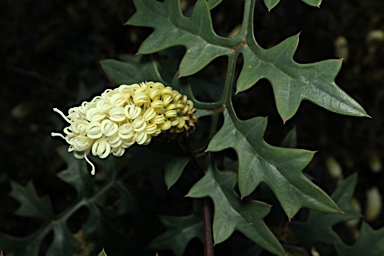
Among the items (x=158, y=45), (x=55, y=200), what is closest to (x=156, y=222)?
(x=158, y=45)

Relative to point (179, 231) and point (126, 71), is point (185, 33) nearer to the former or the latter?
point (126, 71)

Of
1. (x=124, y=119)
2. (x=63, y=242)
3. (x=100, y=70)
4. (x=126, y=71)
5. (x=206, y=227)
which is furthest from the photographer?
(x=100, y=70)

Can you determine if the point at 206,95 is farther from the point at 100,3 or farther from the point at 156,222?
the point at 100,3

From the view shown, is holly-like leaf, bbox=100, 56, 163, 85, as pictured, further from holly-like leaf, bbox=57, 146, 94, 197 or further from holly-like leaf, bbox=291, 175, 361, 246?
holly-like leaf, bbox=291, 175, 361, 246

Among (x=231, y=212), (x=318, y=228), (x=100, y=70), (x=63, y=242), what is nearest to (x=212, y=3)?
(x=231, y=212)

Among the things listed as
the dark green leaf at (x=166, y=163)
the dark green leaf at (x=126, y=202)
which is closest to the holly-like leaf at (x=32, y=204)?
the dark green leaf at (x=126, y=202)

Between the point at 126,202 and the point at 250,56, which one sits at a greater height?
the point at 250,56
